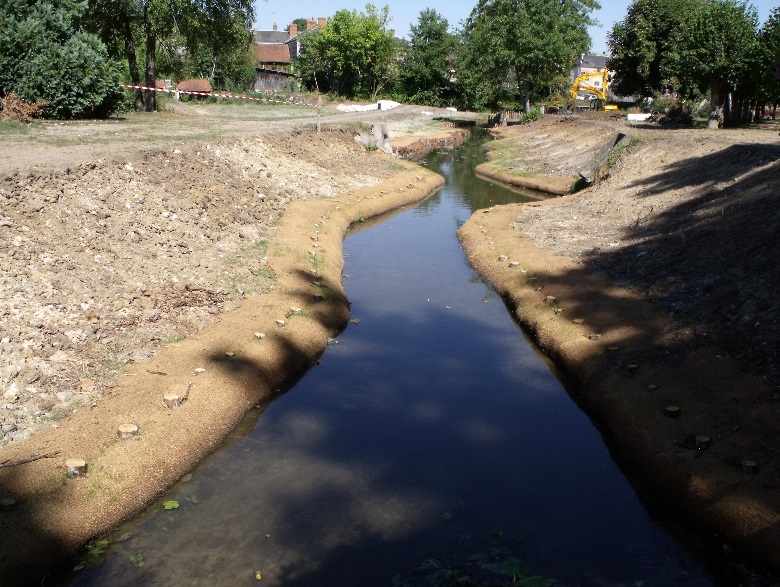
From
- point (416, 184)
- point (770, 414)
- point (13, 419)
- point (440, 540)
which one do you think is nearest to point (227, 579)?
point (440, 540)

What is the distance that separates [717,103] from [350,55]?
144 ft

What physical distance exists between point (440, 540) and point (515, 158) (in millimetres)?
35229

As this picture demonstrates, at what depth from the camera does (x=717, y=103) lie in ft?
119

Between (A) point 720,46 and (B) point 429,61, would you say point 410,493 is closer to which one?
(A) point 720,46

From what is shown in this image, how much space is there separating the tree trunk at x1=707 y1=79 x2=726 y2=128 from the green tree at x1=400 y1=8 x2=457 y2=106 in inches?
1580

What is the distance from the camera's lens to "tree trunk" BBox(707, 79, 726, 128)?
35400 mm

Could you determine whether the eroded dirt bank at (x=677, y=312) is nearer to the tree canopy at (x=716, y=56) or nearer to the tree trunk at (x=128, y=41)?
the tree canopy at (x=716, y=56)

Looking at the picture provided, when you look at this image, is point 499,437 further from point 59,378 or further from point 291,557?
point 59,378

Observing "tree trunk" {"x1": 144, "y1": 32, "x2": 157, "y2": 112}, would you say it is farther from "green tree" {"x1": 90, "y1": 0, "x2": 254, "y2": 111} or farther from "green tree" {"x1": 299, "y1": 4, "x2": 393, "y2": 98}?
"green tree" {"x1": 299, "y1": 4, "x2": 393, "y2": 98}

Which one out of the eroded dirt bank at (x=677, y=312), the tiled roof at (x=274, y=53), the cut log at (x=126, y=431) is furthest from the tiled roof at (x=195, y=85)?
the cut log at (x=126, y=431)

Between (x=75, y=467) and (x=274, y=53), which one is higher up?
(x=274, y=53)

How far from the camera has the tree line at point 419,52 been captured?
28359 mm

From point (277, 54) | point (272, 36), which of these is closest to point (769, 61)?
point (277, 54)

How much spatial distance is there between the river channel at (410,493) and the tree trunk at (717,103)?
25.7 m
